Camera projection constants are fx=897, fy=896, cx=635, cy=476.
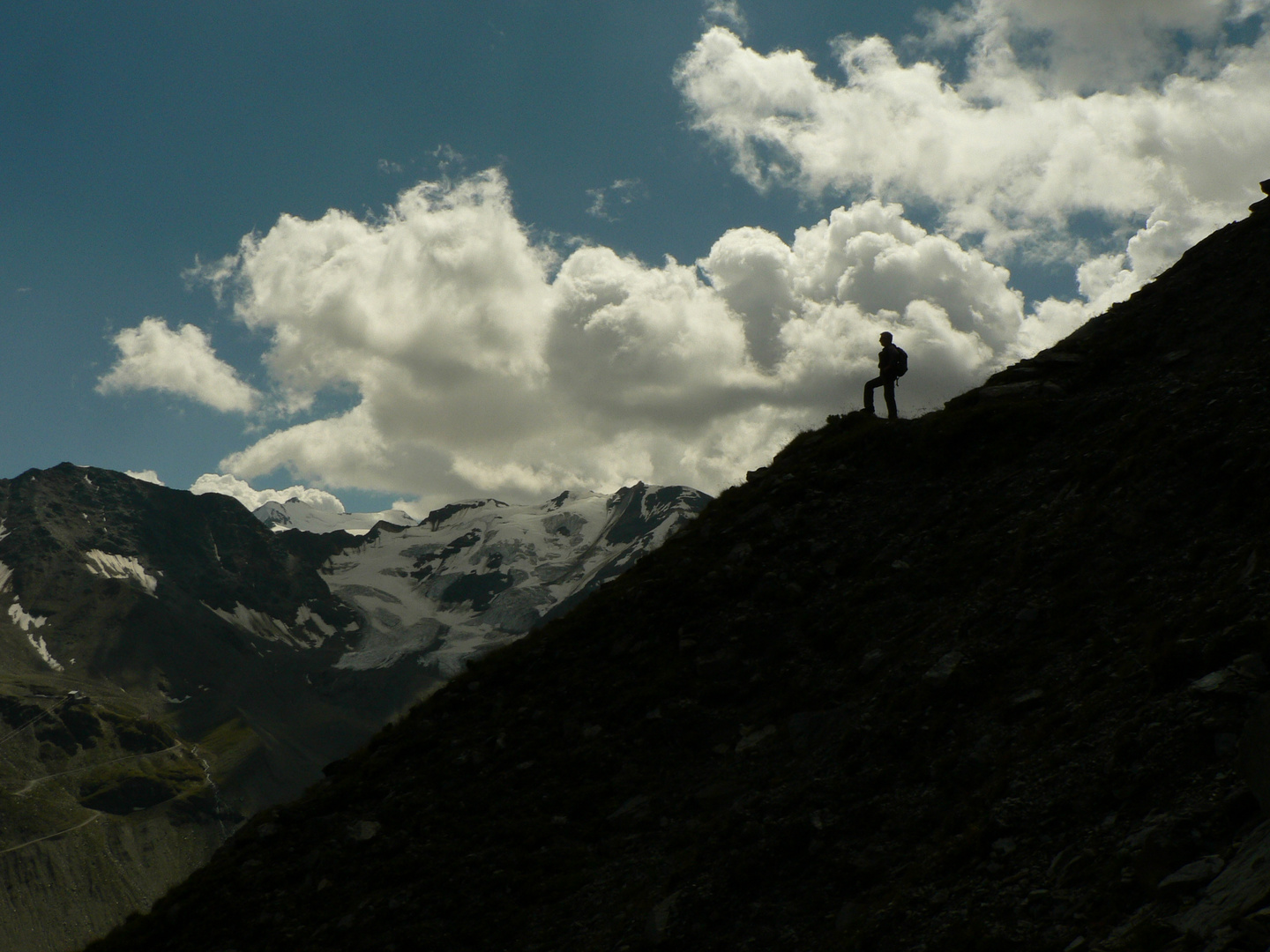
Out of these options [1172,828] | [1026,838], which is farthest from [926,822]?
[1172,828]

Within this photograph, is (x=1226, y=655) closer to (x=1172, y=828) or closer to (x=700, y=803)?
(x=1172, y=828)

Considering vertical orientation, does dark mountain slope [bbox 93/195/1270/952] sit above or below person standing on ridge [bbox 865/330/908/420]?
below

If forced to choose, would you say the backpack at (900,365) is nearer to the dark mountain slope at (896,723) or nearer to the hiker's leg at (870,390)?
the hiker's leg at (870,390)

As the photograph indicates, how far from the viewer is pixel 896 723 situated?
659 inches

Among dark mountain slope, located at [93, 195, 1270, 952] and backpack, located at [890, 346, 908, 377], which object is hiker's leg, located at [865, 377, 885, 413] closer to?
backpack, located at [890, 346, 908, 377]

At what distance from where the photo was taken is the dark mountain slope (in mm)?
11344

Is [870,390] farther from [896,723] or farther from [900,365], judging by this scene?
[896,723]

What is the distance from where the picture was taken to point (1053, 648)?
1630 centimetres

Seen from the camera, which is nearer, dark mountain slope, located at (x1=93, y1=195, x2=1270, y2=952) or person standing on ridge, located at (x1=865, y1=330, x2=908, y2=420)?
dark mountain slope, located at (x1=93, y1=195, x2=1270, y2=952)

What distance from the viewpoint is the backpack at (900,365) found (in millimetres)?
32250

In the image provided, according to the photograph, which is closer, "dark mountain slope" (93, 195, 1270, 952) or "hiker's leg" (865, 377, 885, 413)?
"dark mountain slope" (93, 195, 1270, 952)

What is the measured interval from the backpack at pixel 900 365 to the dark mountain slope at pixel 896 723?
3102 mm

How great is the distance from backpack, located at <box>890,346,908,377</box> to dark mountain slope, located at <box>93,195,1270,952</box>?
310cm

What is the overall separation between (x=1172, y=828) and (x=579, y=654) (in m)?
16.9
